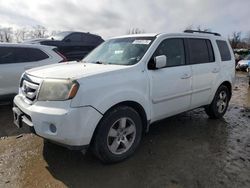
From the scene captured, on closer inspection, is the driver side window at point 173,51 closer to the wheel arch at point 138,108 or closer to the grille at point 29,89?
the wheel arch at point 138,108

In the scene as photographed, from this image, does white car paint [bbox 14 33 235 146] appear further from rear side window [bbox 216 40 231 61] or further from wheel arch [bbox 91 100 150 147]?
rear side window [bbox 216 40 231 61]

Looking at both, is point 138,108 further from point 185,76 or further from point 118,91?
point 185,76

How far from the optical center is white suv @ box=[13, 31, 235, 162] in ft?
9.96

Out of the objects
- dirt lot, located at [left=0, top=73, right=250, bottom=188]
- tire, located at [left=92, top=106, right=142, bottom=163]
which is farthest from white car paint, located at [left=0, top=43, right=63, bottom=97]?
tire, located at [left=92, top=106, right=142, bottom=163]

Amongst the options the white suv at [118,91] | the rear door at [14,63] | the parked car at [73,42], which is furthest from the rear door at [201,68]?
the parked car at [73,42]

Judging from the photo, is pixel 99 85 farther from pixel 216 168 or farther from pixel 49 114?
pixel 216 168

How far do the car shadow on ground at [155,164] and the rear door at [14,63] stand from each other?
239 centimetres

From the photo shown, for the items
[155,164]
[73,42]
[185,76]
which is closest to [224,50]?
[185,76]

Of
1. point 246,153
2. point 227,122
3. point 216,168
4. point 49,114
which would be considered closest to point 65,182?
point 49,114

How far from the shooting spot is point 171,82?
4.12m

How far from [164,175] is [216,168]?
0.76m

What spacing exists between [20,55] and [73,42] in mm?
4784

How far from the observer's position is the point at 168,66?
Answer: 4.15 meters

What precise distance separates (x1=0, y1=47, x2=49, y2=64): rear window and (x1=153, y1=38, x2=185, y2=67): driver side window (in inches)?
140
